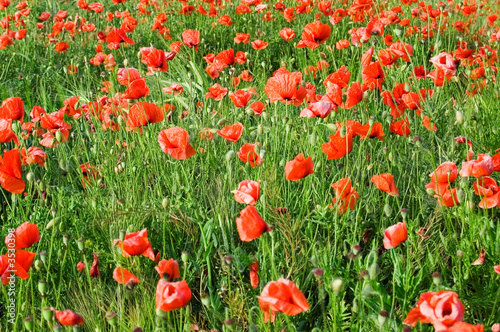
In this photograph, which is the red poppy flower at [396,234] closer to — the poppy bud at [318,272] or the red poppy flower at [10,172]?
the poppy bud at [318,272]

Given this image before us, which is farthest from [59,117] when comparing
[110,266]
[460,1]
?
[460,1]

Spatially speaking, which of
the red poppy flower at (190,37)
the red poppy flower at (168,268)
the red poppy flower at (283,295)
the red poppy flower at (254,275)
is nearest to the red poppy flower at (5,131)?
the red poppy flower at (168,268)

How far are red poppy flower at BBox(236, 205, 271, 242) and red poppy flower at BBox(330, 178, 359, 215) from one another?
378 mm

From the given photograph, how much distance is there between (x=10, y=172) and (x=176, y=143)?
21.1 inches

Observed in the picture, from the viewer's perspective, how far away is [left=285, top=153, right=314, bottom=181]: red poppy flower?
169 centimetres

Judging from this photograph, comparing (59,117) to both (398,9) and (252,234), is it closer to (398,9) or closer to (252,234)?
(252,234)

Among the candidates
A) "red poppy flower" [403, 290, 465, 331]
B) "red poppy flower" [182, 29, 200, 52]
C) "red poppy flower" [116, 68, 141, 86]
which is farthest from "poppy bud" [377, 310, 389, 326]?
"red poppy flower" [182, 29, 200, 52]

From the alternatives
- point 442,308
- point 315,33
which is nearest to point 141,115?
point 315,33

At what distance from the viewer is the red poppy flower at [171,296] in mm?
1231

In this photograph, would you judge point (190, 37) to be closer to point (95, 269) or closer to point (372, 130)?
point (372, 130)

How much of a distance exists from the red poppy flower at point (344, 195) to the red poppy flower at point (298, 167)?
0.39ft

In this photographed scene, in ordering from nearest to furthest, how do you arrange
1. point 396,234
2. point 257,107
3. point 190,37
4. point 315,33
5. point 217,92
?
1. point 396,234
2. point 257,107
3. point 217,92
4. point 315,33
5. point 190,37

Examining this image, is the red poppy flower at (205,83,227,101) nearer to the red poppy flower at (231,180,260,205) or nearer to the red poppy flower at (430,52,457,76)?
the red poppy flower at (430,52,457,76)

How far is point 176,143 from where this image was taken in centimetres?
196
